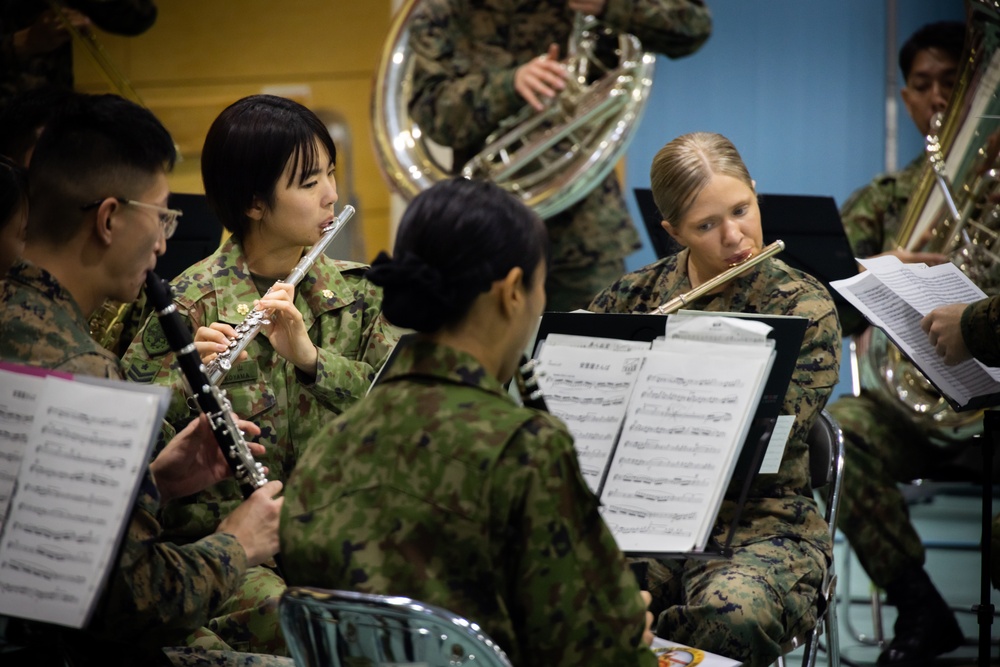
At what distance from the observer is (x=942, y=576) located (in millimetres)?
3889

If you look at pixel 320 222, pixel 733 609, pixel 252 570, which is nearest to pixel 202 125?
pixel 320 222

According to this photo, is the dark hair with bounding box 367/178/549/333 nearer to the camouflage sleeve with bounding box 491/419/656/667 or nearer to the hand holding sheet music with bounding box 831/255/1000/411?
the camouflage sleeve with bounding box 491/419/656/667

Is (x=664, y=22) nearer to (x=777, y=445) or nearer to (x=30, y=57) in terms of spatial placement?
(x=777, y=445)

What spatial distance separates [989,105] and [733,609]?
141 centimetres

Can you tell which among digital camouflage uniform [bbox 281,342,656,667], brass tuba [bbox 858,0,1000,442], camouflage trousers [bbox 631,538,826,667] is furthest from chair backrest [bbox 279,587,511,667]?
brass tuba [bbox 858,0,1000,442]

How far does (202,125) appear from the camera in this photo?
201 inches

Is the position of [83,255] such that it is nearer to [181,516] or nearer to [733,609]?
[181,516]

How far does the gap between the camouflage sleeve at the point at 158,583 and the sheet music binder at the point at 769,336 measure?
25.3 inches

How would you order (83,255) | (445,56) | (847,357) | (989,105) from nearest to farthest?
1. (83,255)
2. (989,105)
3. (445,56)
4. (847,357)

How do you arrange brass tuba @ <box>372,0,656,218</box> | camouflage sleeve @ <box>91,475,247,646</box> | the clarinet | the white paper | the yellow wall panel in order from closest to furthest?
camouflage sleeve @ <box>91,475,247,646</box>
the clarinet
the white paper
brass tuba @ <box>372,0,656,218</box>
the yellow wall panel

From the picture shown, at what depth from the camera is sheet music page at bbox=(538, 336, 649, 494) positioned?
1.75 metres

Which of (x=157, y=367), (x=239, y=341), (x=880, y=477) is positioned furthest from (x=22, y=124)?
(x=880, y=477)

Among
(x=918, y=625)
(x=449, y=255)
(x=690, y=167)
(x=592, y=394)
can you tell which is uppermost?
(x=449, y=255)

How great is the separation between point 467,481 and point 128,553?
45 centimetres
